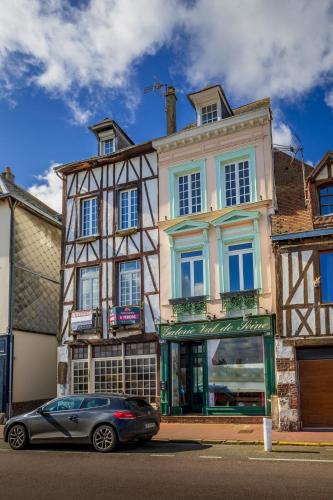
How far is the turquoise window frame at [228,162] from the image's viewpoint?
1739 cm

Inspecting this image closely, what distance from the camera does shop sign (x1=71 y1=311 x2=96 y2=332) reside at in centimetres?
1903

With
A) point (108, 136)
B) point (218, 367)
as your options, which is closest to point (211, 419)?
point (218, 367)

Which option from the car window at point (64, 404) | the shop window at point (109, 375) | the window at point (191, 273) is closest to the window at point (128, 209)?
the window at point (191, 273)

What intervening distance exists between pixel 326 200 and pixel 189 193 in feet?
16.2

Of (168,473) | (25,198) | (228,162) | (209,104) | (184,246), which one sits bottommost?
(168,473)

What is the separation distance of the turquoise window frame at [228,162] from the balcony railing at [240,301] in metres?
2.97

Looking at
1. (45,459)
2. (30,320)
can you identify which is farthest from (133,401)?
(30,320)

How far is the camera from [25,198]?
22688mm

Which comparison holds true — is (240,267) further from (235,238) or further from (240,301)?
(240,301)

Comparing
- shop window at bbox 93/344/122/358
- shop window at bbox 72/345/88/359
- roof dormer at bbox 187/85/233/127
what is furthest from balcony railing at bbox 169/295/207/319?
roof dormer at bbox 187/85/233/127

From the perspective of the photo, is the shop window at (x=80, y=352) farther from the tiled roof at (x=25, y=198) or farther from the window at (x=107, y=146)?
the window at (x=107, y=146)

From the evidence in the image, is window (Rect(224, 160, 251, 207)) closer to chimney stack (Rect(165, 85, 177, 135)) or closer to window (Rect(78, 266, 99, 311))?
chimney stack (Rect(165, 85, 177, 135))

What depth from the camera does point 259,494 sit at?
23.4 ft

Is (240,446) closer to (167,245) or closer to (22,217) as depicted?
(167,245)
